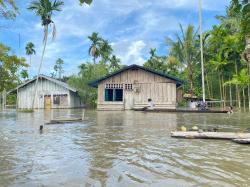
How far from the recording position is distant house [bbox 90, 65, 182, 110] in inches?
1222

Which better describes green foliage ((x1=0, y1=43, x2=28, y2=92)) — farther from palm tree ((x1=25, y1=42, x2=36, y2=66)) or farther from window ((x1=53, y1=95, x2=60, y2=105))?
palm tree ((x1=25, y1=42, x2=36, y2=66))

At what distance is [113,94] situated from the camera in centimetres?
3297

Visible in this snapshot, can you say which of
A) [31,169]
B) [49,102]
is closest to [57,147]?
[31,169]

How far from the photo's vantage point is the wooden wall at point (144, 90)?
31016 millimetres

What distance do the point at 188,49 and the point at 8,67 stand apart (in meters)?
19.3

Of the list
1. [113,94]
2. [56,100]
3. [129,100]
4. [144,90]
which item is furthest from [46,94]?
[144,90]

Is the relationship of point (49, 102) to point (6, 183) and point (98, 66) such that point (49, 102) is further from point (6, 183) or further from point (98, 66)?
point (6, 183)

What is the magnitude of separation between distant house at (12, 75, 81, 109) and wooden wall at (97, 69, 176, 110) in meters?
9.07

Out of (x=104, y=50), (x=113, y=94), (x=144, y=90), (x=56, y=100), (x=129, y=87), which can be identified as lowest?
(x=56, y=100)

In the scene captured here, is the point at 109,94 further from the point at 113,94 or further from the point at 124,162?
the point at 124,162

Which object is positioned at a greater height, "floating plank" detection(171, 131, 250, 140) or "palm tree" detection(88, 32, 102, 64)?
"palm tree" detection(88, 32, 102, 64)

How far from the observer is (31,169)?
6375 millimetres

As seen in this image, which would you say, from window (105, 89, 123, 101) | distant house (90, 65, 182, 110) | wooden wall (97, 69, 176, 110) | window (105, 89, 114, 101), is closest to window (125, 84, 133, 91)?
distant house (90, 65, 182, 110)

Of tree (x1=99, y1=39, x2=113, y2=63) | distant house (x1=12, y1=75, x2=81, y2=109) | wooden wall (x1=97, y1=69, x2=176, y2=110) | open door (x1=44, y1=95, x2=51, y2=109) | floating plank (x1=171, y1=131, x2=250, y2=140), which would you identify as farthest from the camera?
tree (x1=99, y1=39, x2=113, y2=63)
